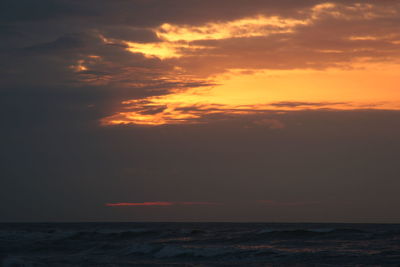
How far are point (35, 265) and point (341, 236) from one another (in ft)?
77.4

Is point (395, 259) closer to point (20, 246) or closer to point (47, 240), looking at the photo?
point (20, 246)

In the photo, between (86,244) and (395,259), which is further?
(86,244)

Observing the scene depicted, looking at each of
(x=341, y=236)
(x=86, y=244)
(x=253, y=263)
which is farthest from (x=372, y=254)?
(x=86, y=244)

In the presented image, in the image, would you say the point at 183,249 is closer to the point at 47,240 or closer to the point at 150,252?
the point at 150,252

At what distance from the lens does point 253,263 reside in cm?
2720

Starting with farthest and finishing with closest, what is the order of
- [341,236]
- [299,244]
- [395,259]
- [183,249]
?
[341,236]
[299,244]
[183,249]
[395,259]

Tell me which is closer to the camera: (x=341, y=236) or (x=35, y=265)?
(x=35, y=265)

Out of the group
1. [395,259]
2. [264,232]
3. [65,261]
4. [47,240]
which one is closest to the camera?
[395,259]

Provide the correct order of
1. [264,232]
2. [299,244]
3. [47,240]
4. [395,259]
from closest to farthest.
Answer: [395,259] < [299,244] < [264,232] < [47,240]

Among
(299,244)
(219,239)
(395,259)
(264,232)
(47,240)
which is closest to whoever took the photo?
(395,259)

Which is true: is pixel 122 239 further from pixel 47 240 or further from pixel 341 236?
pixel 341 236

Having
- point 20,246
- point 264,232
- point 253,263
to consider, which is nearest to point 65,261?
point 253,263

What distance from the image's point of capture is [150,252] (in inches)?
1330

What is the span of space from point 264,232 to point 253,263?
18951 mm
